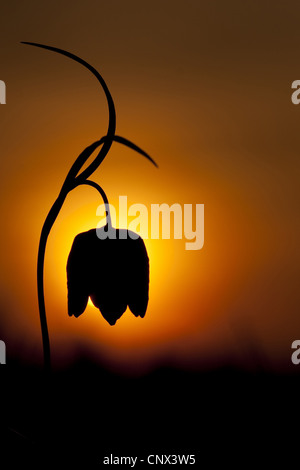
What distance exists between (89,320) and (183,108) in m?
0.49

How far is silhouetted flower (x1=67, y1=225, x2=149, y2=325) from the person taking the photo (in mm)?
742

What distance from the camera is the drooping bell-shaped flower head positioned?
0.74m

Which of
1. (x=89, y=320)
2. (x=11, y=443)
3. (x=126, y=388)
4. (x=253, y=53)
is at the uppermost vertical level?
(x=253, y=53)

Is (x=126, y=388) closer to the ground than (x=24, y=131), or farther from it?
closer to the ground

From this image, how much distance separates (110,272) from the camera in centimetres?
74

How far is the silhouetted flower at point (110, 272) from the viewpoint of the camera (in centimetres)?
74

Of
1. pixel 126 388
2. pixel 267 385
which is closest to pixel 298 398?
pixel 267 385

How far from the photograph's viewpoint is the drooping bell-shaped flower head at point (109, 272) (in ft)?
2.43

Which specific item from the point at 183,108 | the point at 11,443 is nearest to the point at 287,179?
the point at 183,108

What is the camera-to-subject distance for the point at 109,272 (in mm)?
741

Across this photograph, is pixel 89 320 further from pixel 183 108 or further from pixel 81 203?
pixel 183 108

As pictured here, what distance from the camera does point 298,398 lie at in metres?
1.00

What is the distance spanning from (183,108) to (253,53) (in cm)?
19

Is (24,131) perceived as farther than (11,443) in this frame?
Yes
